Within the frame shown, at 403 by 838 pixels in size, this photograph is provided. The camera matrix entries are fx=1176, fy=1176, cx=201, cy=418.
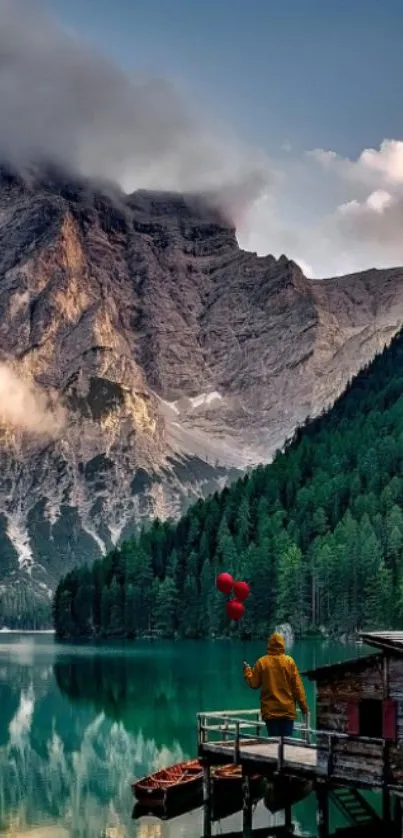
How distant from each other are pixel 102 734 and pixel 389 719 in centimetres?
4055

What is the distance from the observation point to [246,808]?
148 feet

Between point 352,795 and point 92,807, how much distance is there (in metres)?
13.6

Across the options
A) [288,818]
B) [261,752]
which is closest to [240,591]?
[261,752]

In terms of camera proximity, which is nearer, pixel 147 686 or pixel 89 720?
pixel 89 720

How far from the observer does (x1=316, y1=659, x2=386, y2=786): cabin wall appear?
39344 millimetres

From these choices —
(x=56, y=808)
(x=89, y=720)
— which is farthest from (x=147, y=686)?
(x=56, y=808)

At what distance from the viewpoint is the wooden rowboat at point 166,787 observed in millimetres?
50031

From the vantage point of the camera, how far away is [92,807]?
52375 mm

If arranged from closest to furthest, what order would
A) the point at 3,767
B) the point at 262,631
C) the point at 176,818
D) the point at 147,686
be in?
the point at 176,818
the point at 3,767
the point at 147,686
the point at 262,631

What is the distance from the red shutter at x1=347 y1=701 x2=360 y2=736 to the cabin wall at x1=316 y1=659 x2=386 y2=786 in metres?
0.15

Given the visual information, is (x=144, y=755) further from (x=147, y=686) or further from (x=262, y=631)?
(x=262, y=631)

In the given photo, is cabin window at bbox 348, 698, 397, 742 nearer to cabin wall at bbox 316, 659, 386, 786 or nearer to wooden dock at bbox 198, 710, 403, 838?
cabin wall at bbox 316, 659, 386, 786

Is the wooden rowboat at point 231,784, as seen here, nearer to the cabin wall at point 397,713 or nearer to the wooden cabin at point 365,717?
the wooden cabin at point 365,717

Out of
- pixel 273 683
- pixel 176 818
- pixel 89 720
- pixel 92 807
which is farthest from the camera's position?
pixel 89 720
